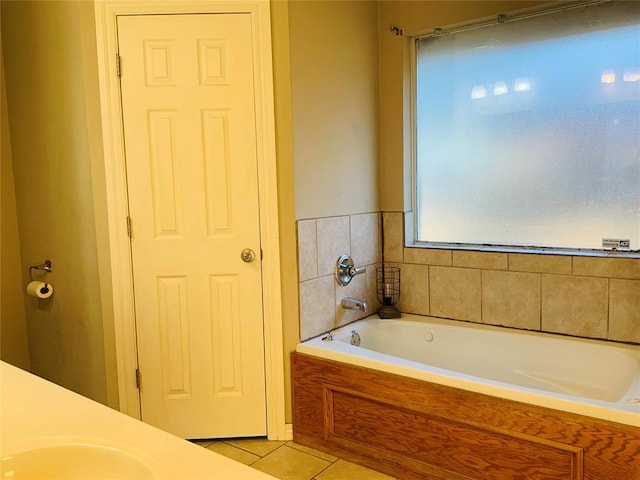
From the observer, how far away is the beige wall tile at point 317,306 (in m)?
2.78

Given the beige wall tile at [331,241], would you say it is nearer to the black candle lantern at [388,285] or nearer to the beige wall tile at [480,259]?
the black candle lantern at [388,285]

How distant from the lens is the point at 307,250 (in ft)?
9.11

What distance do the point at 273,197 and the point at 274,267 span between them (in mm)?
342

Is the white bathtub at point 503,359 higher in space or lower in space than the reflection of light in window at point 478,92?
lower

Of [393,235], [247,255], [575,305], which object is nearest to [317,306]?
[247,255]

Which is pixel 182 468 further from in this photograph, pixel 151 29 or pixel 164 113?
pixel 151 29

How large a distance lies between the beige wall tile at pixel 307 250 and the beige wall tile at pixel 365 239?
326mm

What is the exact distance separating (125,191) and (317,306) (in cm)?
110

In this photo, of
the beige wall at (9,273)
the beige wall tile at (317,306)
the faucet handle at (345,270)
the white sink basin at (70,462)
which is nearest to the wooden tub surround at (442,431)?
the beige wall tile at (317,306)

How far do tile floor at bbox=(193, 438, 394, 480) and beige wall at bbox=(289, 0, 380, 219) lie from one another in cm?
115

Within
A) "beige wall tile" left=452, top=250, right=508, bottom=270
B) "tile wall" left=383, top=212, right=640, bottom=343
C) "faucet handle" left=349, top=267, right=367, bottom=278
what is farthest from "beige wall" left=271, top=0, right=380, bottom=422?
"beige wall tile" left=452, top=250, right=508, bottom=270

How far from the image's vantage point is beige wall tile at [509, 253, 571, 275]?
107 inches

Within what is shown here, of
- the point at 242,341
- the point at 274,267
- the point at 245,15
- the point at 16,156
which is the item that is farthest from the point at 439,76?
the point at 16,156

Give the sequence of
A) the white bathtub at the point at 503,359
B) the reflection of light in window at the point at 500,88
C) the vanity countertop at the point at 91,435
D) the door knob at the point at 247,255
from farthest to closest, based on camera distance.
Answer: the reflection of light in window at the point at 500,88
the door knob at the point at 247,255
the white bathtub at the point at 503,359
the vanity countertop at the point at 91,435
